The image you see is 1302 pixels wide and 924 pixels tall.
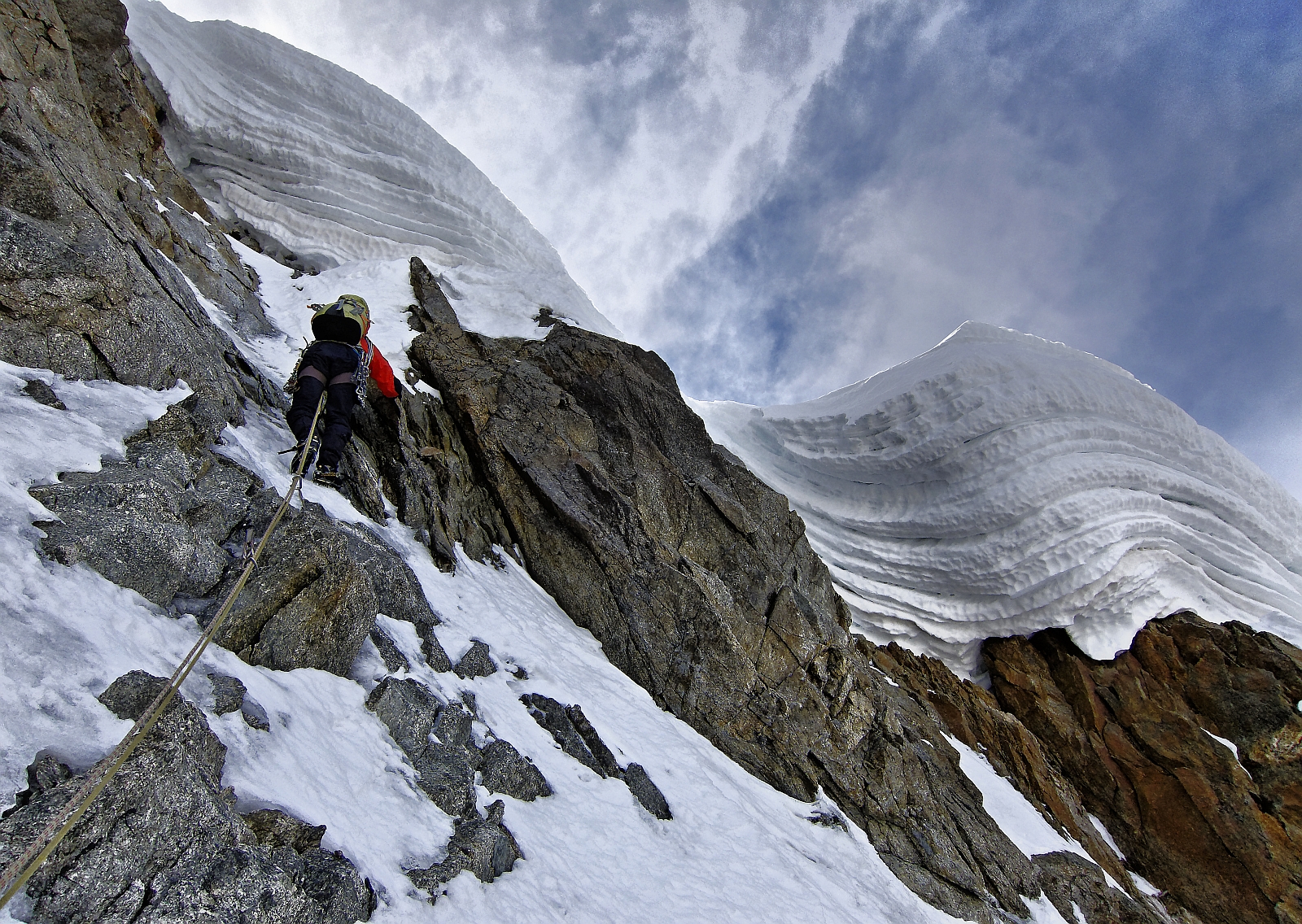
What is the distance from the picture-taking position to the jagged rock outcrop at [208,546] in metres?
3.56

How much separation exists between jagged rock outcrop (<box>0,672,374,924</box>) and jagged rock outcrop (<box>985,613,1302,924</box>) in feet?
56.0

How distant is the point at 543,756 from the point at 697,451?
299 inches

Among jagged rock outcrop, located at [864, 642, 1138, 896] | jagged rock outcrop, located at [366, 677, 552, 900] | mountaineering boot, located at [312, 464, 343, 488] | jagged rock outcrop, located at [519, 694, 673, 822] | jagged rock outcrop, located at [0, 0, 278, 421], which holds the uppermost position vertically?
jagged rock outcrop, located at [864, 642, 1138, 896]

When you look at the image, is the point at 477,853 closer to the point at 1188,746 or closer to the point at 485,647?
the point at 485,647

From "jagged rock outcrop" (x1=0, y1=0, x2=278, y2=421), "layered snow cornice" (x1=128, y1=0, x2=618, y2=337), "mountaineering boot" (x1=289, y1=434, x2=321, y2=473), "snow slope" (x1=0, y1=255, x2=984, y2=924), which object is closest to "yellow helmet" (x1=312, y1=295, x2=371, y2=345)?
"jagged rock outcrop" (x1=0, y1=0, x2=278, y2=421)

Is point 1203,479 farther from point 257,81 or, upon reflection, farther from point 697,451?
point 257,81

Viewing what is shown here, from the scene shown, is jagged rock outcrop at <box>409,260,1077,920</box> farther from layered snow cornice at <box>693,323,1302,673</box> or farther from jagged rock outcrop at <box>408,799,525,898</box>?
layered snow cornice at <box>693,323,1302,673</box>

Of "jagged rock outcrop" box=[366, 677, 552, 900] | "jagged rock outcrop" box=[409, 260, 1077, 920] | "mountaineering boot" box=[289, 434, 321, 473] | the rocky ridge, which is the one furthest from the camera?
"jagged rock outcrop" box=[409, 260, 1077, 920]

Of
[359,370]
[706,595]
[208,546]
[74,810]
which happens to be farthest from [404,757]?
[706,595]

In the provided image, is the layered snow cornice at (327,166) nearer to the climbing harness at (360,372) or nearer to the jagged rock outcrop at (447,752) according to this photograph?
the climbing harness at (360,372)

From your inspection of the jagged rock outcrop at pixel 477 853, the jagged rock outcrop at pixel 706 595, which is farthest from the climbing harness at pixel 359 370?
the jagged rock outcrop at pixel 477 853

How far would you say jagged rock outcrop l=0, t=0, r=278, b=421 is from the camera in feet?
15.6

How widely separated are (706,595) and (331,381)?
5741mm

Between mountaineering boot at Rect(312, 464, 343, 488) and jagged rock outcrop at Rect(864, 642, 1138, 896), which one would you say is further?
jagged rock outcrop at Rect(864, 642, 1138, 896)
